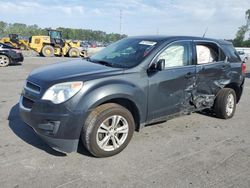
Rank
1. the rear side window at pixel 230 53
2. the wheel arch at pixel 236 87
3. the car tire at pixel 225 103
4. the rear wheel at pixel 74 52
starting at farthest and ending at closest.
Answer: the rear wheel at pixel 74 52
the wheel arch at pixel 236 87
the rear side window at pixel 230 53
the car tire at pixel 225 103

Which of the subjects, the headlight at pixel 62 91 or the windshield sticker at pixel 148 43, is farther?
the windshield sticker at pixel 148 43

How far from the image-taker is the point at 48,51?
26688 millimetres

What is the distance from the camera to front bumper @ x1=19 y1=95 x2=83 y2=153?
3789 mm

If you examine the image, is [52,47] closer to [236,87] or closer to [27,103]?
[236,87]

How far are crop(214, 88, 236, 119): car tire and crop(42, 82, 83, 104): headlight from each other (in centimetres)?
334

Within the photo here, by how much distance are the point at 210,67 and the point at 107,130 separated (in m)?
2.61

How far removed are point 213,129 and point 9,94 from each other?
5472 millimetres

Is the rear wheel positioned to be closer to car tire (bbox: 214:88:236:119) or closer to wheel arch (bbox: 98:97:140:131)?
car tire (bbox: 214:88:236:119)

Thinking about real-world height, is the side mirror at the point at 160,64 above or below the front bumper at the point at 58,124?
A: above

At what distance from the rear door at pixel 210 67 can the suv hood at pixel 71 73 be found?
1844mm

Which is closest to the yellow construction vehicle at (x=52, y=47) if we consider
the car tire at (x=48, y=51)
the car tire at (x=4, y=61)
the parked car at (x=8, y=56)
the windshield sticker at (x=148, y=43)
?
the car tire at (x=48, y=51)

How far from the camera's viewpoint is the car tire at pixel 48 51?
87.0 feet

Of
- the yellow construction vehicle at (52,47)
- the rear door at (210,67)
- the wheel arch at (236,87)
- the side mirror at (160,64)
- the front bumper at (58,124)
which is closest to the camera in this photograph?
the front bumper at (58,124)

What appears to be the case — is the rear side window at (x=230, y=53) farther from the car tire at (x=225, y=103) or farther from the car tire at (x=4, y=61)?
the car tire at (x=4, y=61)
